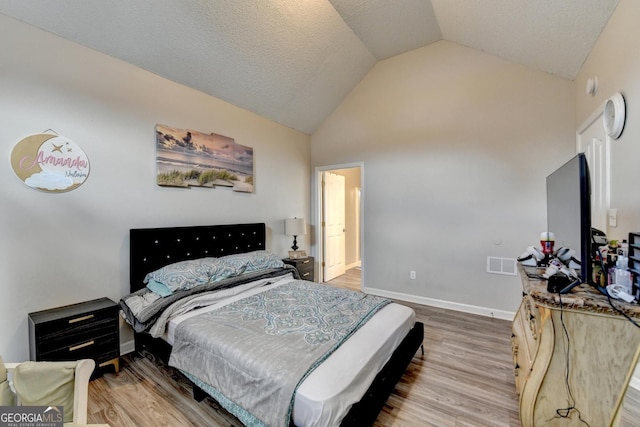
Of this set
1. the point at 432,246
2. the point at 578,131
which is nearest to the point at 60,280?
the point at 432,246

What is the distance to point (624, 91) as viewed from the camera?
1795 mm

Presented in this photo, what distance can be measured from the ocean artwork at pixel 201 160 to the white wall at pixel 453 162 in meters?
1.77

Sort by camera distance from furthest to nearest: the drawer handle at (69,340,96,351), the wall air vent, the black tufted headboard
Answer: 1. the wall air vent
2. the black tufted headboard
3. the drawer handle at (69,340,96,351)

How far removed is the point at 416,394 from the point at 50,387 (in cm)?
218

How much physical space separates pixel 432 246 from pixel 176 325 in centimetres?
324

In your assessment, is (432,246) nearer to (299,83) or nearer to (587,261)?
(587,261)

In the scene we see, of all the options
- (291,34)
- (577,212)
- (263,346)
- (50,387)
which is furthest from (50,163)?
(577,212)

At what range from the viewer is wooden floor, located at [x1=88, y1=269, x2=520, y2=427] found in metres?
1.75

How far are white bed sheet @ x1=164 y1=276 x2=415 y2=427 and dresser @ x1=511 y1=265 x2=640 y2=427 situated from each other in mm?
792

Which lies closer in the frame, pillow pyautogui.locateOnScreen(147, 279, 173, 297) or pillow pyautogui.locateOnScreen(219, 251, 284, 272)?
pillow pyautogui.locateOnScreen(147, 279, 173, 297)

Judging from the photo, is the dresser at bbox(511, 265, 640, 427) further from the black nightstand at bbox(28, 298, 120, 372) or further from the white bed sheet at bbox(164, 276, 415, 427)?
the black nightstand at bbox(28, 298, 120, 372)

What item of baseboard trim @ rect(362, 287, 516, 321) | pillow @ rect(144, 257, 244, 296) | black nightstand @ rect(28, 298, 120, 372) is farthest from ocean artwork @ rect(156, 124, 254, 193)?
baseboard trim @ rect(362, 287, 516, 321)

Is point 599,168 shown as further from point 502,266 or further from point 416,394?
point 416,394

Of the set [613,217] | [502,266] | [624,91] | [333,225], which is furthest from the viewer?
[333,225]
